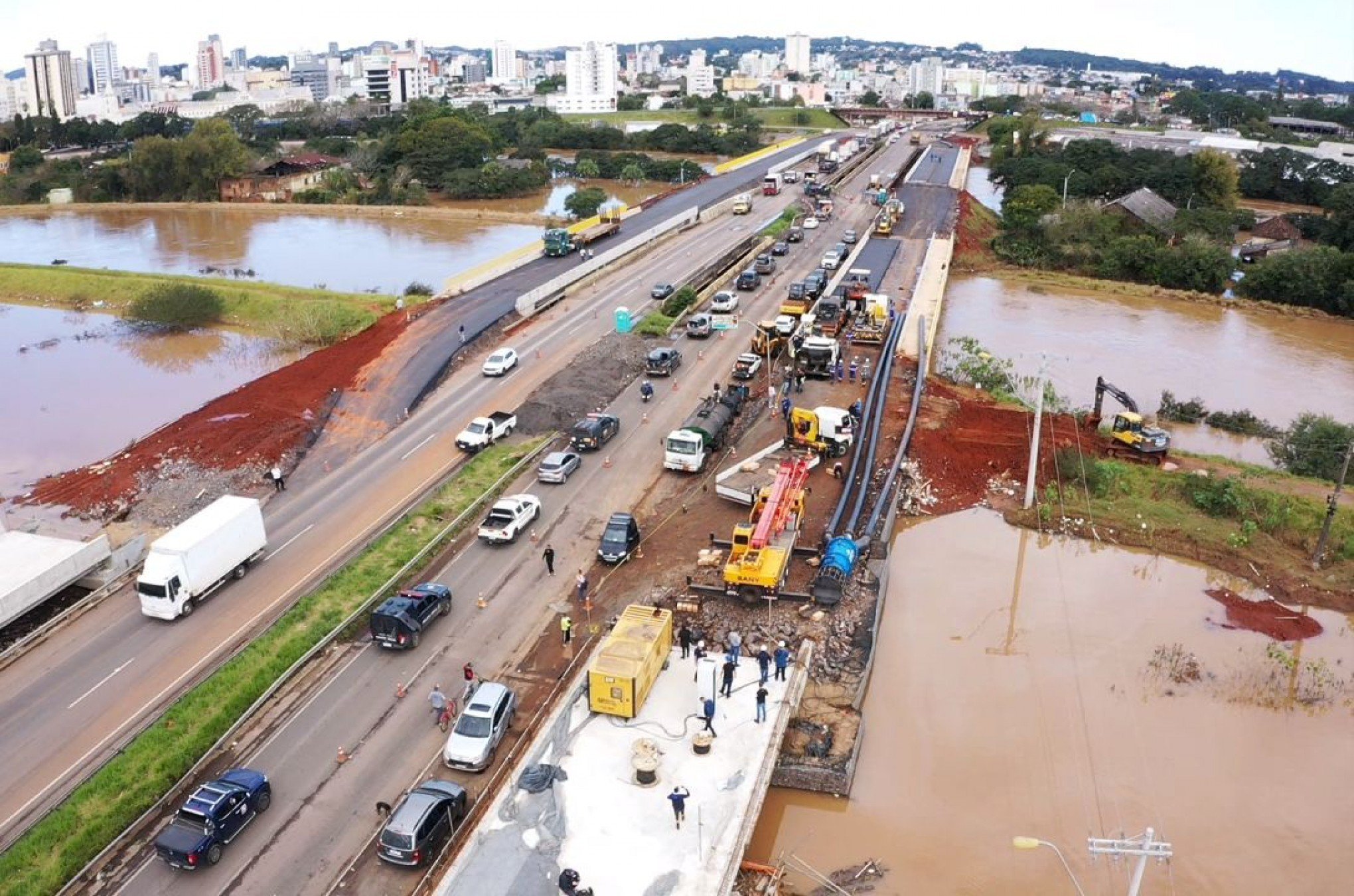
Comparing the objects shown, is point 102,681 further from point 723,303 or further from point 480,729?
point 723,303

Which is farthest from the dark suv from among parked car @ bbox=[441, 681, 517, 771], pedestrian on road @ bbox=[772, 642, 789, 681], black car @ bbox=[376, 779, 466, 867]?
pedestrian on road @ bbox=[772, 642, 789, 681]

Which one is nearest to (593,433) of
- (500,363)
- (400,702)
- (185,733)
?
(500,363)

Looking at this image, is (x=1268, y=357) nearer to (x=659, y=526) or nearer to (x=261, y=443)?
(x=659, y=526)

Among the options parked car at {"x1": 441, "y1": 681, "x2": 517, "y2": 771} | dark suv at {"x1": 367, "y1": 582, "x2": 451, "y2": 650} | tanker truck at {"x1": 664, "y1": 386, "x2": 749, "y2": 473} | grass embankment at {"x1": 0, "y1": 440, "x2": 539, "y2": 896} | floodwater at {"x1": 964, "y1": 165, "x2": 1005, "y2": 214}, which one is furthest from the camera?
floodwater at {"x1": 964, "y1": 165, "x2": 1005, "y2": 214}

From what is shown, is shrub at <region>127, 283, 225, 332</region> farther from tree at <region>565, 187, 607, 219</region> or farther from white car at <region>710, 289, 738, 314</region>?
tree at <region>565, 187, 607, 219</region>

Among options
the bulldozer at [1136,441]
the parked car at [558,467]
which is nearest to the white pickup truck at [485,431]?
the parked car at [558,467]
